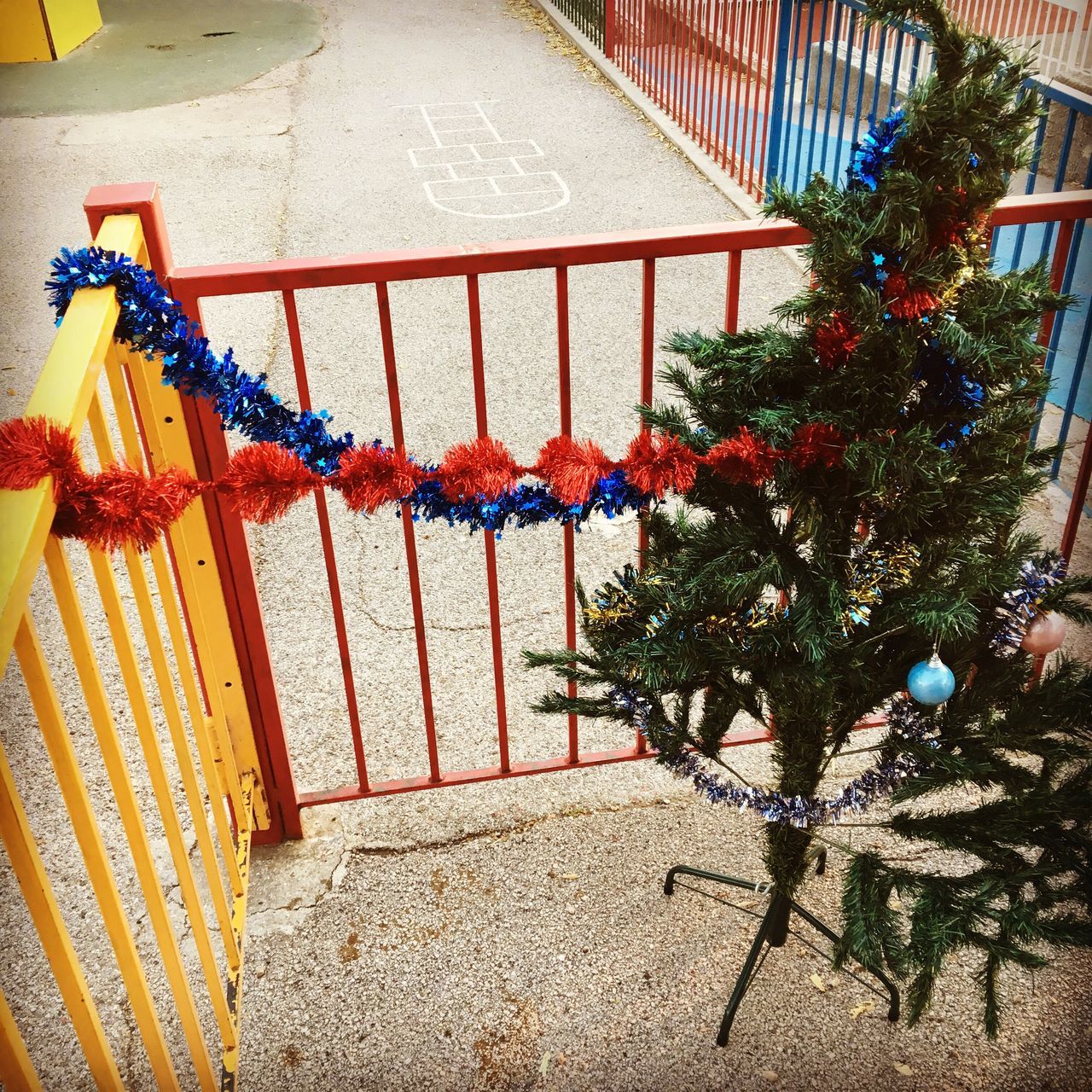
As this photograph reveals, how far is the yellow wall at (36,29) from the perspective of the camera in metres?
12.3

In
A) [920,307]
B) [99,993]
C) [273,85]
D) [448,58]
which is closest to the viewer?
[920,307]

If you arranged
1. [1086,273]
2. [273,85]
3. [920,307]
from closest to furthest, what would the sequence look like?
[920,307], [1086,273], [273,85]

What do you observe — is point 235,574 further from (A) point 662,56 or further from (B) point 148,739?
(A) point 662,56

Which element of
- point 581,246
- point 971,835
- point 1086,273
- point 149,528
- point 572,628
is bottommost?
point 1086,273

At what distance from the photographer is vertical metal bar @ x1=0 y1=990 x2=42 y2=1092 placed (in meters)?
1.27

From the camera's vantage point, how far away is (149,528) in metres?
1.74

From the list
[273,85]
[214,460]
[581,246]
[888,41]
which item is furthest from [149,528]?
[273,85]

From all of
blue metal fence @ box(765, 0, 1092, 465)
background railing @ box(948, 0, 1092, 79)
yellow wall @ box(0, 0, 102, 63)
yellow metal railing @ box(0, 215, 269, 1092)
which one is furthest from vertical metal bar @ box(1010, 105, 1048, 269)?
yellow wall @ box(0, 0, 102, 63)

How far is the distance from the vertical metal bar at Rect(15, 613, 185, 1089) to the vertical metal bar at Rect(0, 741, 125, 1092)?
72 millimetres

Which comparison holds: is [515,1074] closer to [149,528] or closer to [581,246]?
[149,528]

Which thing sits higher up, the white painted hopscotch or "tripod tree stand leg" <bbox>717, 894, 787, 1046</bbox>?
"tripod tree stand leg" <bbox>717, 894, 787, 1046</bbox>

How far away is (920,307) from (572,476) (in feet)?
2.28

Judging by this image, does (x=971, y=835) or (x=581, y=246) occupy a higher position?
(x=581, y=246)

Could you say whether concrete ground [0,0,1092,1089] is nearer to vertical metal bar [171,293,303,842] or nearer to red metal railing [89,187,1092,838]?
vertical metal bar [171,293,303,842]
